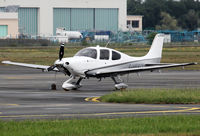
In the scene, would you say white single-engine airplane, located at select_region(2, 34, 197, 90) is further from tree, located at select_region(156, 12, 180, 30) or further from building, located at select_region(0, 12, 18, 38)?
tree, located at select_region(156, 12, 180, 30)

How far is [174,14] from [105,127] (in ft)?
480

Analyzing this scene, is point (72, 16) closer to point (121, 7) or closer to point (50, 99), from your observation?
point (121, 7)

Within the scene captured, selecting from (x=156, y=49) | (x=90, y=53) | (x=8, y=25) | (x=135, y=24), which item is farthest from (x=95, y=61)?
(x=135, y=24)

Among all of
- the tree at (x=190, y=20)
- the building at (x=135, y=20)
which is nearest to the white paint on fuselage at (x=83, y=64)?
the tree at (x=190, y=20)

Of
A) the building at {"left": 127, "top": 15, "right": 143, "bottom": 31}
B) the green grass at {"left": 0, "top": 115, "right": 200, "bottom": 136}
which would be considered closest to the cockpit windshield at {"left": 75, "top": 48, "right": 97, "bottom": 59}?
the green grass at {"left": 0, "top": 115, "right": 200, "bottom": 136}

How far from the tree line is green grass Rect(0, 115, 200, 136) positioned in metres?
138

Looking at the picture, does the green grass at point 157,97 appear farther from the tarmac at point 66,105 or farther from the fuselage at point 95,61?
the fuselage at point 95,61

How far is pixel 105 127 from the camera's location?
15789 mm

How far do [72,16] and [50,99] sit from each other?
105475 millimetres

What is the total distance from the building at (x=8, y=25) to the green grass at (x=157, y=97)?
95.4 meters

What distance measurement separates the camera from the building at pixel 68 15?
12400cm

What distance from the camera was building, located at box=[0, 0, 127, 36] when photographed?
124 metres

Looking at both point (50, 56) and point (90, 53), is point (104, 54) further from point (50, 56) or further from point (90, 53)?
point (50, 56)

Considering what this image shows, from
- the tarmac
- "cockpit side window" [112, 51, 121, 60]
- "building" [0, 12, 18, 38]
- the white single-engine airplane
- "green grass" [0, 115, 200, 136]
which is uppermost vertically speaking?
"building" [0, 12, 18, 38]
